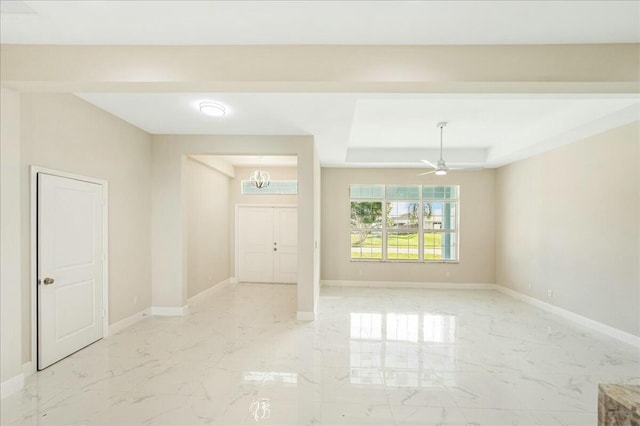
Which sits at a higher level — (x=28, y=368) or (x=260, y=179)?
(x=260, y=179)

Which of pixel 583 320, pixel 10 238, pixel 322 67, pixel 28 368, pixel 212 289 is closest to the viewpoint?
pixel 322 67

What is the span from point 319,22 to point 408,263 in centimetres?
628

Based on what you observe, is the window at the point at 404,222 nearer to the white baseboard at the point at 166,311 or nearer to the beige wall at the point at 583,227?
the beige wall at the point at 583,227

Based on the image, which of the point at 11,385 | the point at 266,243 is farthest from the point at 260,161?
the point at 11,385

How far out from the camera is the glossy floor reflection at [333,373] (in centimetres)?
248

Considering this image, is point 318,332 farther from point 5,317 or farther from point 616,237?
point 616,237

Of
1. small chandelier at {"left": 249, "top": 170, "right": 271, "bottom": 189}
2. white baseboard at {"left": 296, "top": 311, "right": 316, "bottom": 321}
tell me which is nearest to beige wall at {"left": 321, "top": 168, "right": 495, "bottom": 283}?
small chandelier at {"left": 249, "top": 170, "right": 271, "bottom": 189}

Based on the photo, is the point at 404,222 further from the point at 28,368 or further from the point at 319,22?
the point at 28,368

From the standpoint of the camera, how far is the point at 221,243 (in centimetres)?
734

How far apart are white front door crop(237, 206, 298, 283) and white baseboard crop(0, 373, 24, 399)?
201 inches

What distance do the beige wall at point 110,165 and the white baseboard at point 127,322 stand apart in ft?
0.21

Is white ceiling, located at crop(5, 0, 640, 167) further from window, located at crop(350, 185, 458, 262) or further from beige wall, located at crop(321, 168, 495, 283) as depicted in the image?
window, located at crop(350, 185, 458, 262)

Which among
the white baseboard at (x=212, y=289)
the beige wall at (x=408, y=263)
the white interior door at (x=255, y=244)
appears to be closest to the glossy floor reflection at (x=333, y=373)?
the white baseboard at (x=212, y=289)

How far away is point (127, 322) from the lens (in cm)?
446
